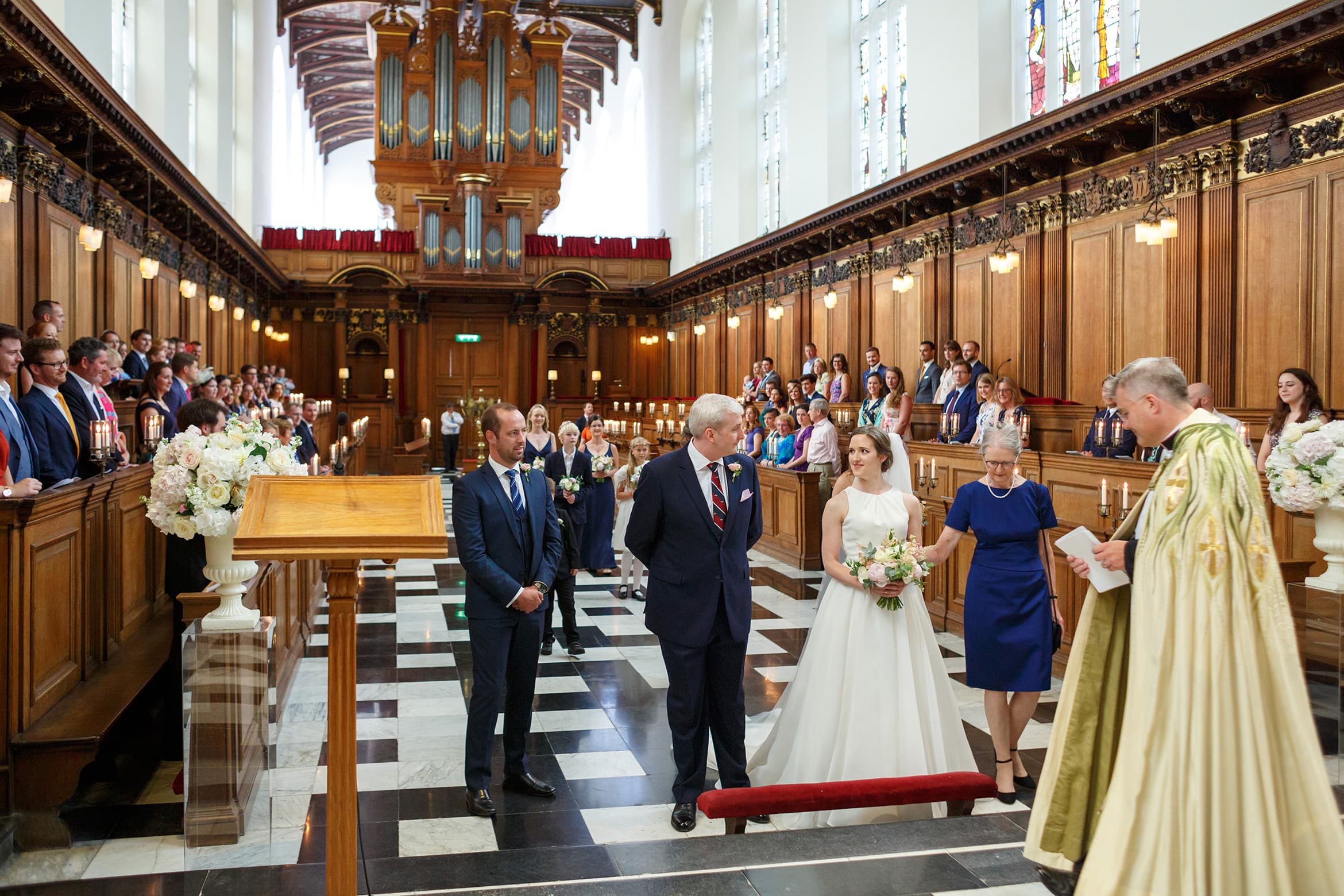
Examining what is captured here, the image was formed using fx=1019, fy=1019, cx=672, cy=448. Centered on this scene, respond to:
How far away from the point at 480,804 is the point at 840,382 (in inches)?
456

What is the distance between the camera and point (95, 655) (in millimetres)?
4867

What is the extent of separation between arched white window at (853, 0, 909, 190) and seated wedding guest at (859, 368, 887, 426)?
4.28 metres

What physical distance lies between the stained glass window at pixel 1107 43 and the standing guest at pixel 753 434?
216 inches

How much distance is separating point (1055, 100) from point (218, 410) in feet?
34.0

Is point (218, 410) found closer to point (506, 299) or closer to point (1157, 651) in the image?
point (1157, 651)

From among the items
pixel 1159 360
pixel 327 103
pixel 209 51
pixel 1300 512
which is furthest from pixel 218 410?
pixel 327 103

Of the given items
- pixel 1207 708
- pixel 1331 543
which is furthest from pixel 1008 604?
pixel 1207 708

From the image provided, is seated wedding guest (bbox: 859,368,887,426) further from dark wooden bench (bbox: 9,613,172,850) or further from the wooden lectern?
the wooden lectern

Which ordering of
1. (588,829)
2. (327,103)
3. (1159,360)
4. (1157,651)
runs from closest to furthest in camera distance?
1. (1157,651)
2. (1159,360)
3. (588,829)
4. (327,103)

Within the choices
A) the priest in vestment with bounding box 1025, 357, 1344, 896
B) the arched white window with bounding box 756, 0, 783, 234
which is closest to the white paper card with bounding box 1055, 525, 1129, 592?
the priest in vestment with bounding box 1025, 357, 1344, 896

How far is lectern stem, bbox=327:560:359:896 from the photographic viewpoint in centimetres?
267

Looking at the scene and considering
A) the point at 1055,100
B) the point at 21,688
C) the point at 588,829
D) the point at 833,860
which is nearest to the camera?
the point at 833,860

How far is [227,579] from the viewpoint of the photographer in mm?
4234

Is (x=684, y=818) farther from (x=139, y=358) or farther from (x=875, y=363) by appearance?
(x=875, y=363)
